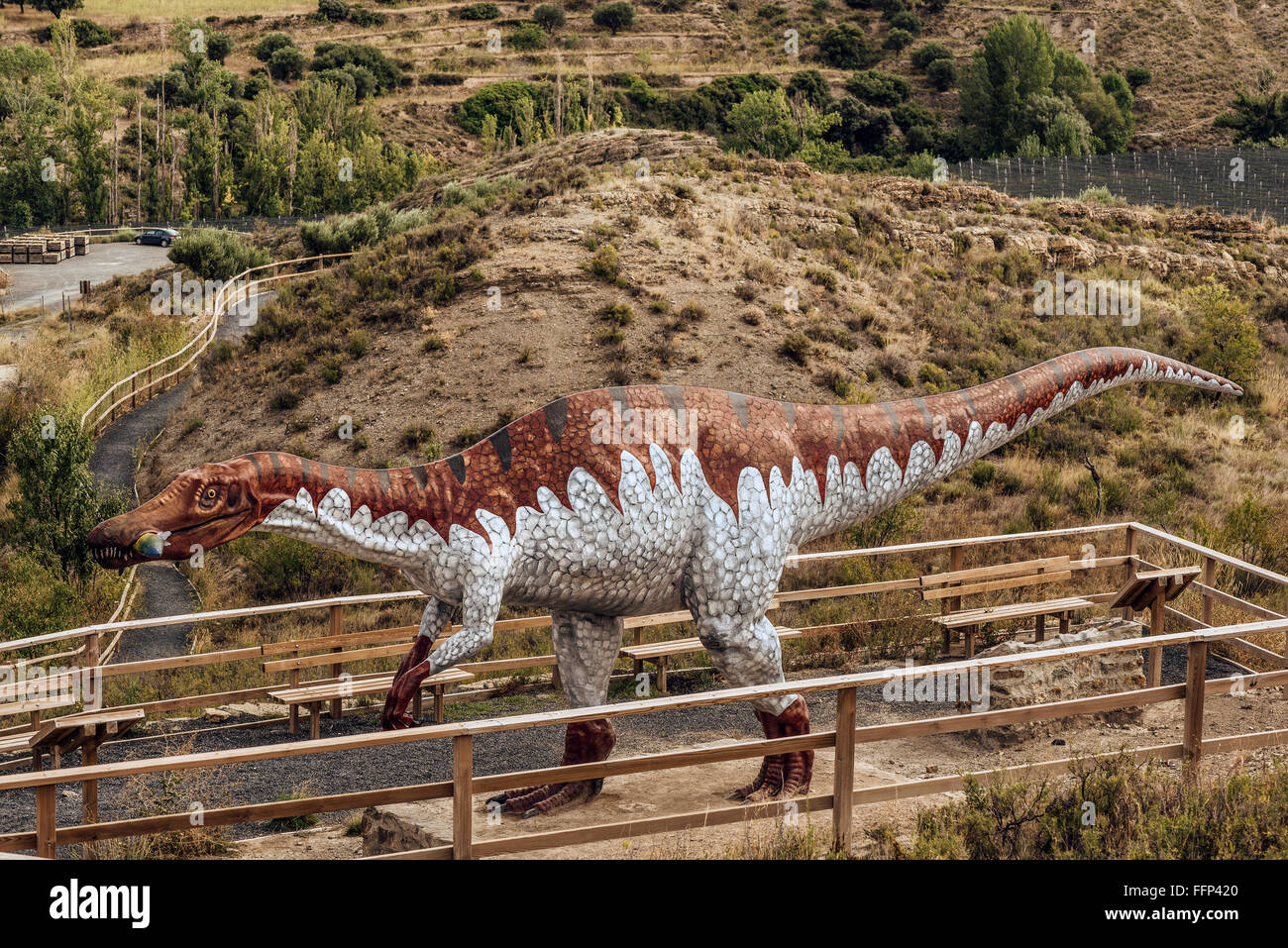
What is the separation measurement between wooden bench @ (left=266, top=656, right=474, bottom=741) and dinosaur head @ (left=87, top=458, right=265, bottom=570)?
11.5 ft

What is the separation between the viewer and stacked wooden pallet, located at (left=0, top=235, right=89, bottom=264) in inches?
1748

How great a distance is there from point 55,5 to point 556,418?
81.3 metres

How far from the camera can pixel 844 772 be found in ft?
22.1

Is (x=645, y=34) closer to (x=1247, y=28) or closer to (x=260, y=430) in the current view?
(x=1247, y=28)

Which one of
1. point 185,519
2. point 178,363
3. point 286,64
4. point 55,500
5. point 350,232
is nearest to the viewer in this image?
point 185,519

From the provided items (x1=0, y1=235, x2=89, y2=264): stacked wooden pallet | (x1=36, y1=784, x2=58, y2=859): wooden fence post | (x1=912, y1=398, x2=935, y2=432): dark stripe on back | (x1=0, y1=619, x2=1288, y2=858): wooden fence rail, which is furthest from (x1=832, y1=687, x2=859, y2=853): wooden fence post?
(x1=0, y1=235, x2=89, y2=264): stacked wooden pallet

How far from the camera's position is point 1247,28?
246ft

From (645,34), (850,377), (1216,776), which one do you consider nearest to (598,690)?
(1216,776)

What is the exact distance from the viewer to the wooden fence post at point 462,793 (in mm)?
6039

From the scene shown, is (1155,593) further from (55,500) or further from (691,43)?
(691,43)

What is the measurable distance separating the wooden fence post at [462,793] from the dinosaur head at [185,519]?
1743mm

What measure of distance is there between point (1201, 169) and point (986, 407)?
38688mm

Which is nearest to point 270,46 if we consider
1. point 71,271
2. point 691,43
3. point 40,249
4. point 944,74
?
point 691,43

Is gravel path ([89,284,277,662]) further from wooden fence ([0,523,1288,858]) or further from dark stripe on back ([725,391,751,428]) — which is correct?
wooden fence ([0,523,1288,858])
